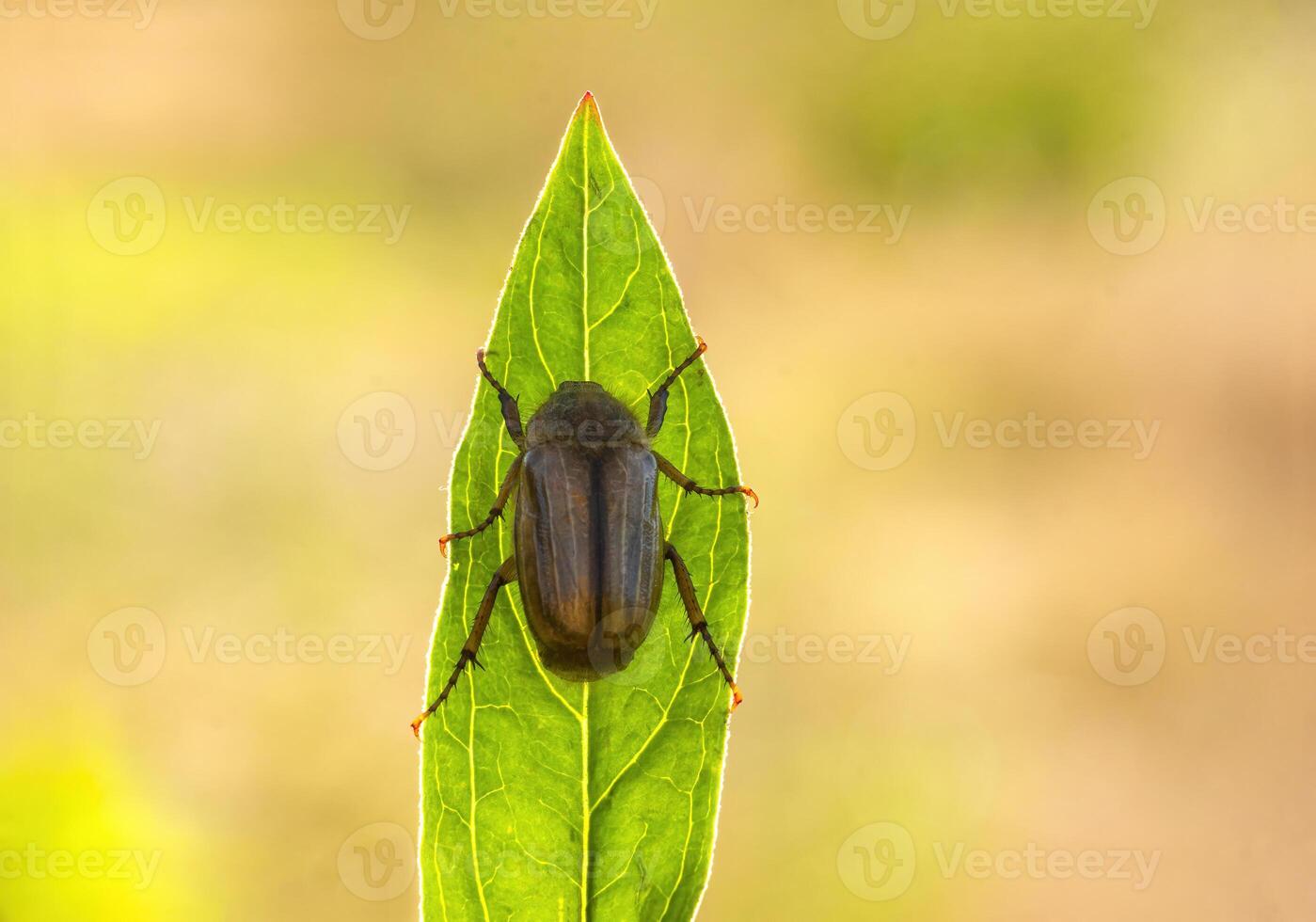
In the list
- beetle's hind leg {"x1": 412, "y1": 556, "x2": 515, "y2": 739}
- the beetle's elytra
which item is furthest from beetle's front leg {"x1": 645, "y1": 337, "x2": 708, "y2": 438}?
beetle's hind leg {"x1": 412, "y1": 556, "x2": 515, "y2": 739}

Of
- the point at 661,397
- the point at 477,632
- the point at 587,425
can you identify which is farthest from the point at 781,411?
the point at 477,632

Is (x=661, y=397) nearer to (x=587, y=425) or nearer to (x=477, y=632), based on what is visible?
(x=587, y=425)

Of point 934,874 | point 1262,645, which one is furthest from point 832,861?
point 1262,645

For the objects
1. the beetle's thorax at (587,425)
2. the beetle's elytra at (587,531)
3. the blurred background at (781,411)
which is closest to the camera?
the beetle's elytra at (587,531)

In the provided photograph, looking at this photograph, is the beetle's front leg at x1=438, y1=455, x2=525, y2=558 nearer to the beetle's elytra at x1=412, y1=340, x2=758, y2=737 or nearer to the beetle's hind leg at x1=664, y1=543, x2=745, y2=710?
the beetle's elytra at x1=412, y1=340, x2=758, y2=737

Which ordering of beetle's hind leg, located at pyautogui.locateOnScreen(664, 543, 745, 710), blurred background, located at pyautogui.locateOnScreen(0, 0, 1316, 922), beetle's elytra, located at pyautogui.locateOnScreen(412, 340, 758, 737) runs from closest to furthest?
beetle's hind leg, located at pyautogui.locateOnScreen(664, 543, 745, 710) < beetle's elytra, located at pyautogui.locateOnScreen(412, 340, 758, 737) < blurred background, located at pyautogui.locateOnScreen(0, 0, 1316, 922)

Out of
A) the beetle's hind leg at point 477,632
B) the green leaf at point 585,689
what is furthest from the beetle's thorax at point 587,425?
the beetle's hind leg at point 477,632

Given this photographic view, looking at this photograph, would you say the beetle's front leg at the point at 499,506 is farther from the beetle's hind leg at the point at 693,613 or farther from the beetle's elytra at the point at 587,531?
the beetle's hind leg at the point at 693,613

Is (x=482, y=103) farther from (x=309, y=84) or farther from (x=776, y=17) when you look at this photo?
(x=776, y=17)
